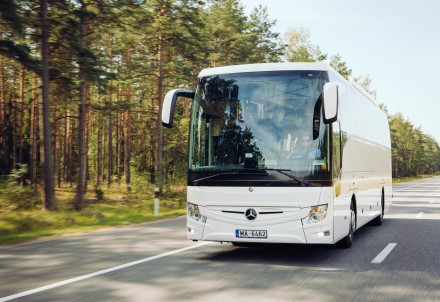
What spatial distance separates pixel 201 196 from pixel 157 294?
2.67m

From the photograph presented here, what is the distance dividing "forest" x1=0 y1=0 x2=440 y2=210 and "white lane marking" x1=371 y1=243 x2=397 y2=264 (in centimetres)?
1255

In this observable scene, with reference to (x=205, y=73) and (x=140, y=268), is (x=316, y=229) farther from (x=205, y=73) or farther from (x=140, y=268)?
(x=205, y=73)

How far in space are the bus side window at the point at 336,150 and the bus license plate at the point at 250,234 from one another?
147cm

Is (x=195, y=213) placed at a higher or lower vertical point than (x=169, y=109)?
lower

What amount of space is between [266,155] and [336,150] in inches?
51.6

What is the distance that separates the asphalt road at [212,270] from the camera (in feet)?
20.3

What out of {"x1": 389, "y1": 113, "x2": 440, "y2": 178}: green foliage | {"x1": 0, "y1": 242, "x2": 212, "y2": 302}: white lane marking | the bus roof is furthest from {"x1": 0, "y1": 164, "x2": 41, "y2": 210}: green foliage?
{"x1": 389, "y1": 113, "x2": 440, "y2": 178}: green foliage

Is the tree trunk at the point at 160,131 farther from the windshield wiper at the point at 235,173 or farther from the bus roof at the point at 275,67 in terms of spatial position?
the windshield wiper at the point at 235,173

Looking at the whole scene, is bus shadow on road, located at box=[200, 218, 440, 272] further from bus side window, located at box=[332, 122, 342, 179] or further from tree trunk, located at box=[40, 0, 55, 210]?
tree trunk, located at box=[40, 0, 55, 210]

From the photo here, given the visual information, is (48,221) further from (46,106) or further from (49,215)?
(46,106)

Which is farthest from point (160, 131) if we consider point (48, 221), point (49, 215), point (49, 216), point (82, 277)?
point (82, 277)

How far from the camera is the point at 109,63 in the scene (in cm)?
2416

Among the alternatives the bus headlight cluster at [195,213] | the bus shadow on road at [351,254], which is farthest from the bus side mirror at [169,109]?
the bus shadow on road at [351,254]

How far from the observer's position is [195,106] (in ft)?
29.6
